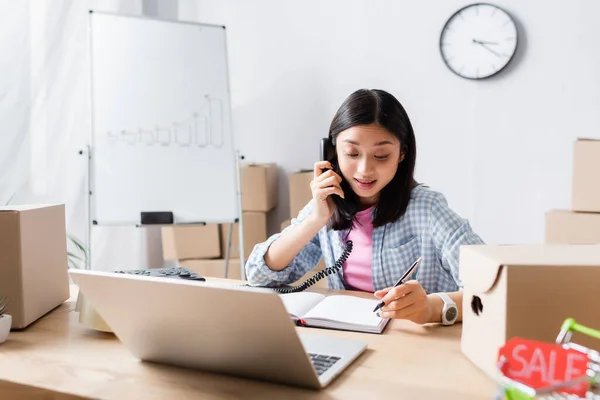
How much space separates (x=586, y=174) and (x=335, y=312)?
1.85 meters

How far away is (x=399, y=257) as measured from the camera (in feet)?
5.24

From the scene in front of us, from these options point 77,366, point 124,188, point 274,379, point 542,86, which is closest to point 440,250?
point 274,379

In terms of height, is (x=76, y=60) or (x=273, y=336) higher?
(x=76, y=60)

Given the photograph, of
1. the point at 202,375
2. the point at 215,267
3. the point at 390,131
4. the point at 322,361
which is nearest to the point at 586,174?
the point at 390,131

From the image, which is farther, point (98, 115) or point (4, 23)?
point (98, 115)

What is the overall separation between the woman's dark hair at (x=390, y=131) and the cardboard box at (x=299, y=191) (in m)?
1.59

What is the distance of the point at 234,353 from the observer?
0.85m

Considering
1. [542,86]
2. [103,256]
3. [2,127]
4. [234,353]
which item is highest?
[542,86]

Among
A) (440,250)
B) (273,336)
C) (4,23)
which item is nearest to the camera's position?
(273,336)

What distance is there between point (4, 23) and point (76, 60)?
0.40 meters

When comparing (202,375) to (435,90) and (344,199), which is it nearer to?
(344,199)

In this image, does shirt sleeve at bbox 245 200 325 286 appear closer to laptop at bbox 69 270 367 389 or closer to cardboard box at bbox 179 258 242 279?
laptop at bbox 69 270 367 389

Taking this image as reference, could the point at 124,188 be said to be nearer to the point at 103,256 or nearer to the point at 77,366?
the point at 103,256

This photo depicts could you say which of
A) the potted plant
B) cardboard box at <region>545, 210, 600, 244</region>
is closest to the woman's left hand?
the potted plant
